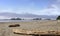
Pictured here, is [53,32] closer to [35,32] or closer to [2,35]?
[35,32]

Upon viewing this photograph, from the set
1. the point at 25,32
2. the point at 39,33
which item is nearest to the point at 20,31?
the point at 25,32

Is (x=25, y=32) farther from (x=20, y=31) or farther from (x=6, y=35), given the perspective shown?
(x=6, y=35)

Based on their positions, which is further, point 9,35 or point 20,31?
point 9,35

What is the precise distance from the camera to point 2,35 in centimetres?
1190

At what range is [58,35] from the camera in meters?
6.67

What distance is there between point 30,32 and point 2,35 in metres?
5.41

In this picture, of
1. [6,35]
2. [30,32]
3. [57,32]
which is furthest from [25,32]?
[6,35]

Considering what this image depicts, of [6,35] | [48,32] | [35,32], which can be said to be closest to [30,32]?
[35,32]

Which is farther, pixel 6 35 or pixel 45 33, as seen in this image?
pixel 6 35

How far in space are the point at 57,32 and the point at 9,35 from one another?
5.91m

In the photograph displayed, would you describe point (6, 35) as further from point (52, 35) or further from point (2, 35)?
point (52, 35)

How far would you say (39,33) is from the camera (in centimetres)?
680

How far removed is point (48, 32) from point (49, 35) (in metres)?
0.13

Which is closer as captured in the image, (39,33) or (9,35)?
(39,33)
